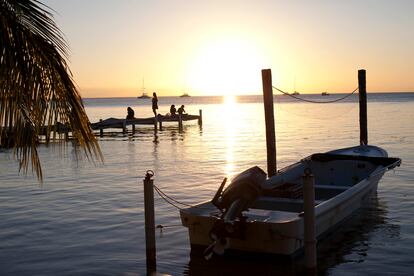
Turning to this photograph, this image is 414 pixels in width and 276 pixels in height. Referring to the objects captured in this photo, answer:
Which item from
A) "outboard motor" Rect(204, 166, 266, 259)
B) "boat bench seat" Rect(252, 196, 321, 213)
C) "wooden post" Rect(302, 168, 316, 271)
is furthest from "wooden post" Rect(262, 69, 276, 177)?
"wooden post" Rect(302, 168, 316, 271)

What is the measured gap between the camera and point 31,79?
5.55m

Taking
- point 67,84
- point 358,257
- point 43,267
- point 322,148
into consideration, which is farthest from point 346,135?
point 67,84

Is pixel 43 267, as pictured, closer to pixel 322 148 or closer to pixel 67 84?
pixel 67 84

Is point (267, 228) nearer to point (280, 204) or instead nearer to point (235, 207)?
point (235, 207)

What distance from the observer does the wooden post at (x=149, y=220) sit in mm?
9391

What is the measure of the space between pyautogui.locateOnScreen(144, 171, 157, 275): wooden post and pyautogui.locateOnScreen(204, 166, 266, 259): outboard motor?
121 cm

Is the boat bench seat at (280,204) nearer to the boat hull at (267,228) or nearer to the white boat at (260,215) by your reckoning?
the white boat at (260,215)

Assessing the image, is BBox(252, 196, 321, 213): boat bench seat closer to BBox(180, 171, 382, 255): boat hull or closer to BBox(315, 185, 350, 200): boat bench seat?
BBox(180, 171, 382, 255): boat hull

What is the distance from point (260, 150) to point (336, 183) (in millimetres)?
13661

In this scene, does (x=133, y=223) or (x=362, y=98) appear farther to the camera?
(x=362, y=98)

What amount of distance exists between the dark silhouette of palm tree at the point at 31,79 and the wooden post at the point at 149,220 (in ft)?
11.7

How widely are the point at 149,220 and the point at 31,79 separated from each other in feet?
14.7

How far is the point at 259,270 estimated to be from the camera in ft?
31.3

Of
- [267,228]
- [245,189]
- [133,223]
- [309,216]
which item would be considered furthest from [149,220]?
[133,223]
